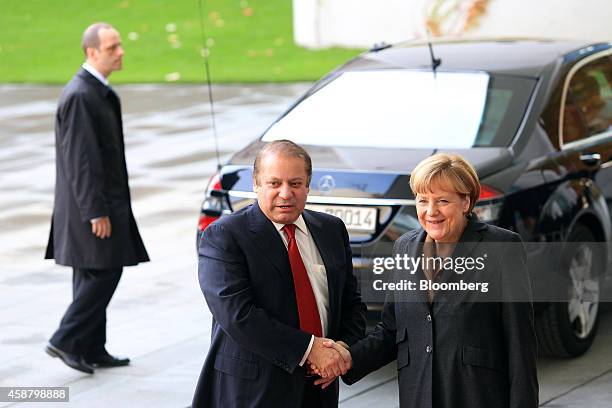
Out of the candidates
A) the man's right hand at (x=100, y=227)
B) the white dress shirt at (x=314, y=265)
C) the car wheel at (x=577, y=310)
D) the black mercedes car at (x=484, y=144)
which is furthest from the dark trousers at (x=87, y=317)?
the white dress shirt at (x=314, y=265)

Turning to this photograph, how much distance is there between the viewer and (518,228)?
6.65 meters

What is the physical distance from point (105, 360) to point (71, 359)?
0.19 metres

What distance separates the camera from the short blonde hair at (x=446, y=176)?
401 cm

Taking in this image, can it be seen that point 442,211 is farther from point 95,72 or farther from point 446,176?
point 95,72

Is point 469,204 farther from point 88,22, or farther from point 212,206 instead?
point 88,22

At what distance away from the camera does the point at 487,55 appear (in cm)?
775

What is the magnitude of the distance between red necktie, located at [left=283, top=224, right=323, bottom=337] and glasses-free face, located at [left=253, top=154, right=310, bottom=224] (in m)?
0.10

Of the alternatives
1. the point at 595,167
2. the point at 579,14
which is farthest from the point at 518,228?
the point at 579,14

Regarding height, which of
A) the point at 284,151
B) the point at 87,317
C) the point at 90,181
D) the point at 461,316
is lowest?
the point at 87,317

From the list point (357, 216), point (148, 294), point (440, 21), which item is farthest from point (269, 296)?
point (440, 21)

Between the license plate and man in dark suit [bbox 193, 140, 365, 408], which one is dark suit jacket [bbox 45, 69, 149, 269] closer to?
the license plate

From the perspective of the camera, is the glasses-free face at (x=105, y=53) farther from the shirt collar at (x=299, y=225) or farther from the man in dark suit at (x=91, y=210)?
the shirt collar at (x=299, y=225)

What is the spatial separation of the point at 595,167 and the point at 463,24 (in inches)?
673

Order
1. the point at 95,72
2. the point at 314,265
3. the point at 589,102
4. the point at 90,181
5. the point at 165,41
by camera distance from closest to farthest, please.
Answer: the point at 314,265 < the point at 90,181 < the point at 95,72 < the point at 589,102 < the point at 165,41
